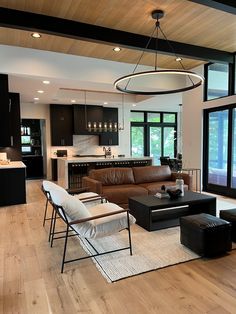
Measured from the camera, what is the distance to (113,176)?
500 cm

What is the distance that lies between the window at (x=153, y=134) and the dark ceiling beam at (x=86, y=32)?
6.36 meters

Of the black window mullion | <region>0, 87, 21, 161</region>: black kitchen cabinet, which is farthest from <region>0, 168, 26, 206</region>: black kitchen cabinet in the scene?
the black window mullion

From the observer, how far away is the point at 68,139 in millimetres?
9047

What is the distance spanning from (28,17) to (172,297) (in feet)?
13.3

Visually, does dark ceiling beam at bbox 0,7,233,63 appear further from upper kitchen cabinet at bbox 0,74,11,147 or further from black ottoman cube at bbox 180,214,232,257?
black ottoman cube at bbox 180,214,232,257

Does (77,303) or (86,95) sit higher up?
(86,95)

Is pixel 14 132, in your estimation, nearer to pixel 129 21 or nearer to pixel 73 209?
pixel 129 21

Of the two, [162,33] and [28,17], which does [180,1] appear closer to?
[162,33]

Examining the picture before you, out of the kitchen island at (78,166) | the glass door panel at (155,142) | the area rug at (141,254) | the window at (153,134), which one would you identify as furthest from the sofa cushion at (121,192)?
the glass door panel at (155,142)

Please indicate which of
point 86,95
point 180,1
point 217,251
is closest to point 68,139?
point 86,95

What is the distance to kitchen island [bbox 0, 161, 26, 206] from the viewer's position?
508 centimetres

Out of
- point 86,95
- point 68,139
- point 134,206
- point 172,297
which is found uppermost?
point 86,95

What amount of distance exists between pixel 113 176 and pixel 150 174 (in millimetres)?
879

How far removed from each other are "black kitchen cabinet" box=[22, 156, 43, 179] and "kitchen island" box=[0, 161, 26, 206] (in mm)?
4145
